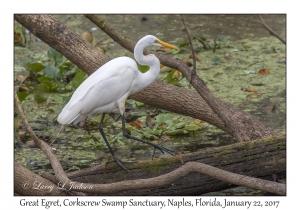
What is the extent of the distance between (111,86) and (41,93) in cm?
150

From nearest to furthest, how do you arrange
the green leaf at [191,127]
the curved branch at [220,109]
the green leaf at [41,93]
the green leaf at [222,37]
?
the curved branch at [220,109], the green leaf at [191,127], the green leaf at [41,93], the green leaf at [222,37]

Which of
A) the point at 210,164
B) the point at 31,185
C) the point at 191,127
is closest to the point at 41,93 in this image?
the point at 191,127

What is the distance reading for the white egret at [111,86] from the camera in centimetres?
359

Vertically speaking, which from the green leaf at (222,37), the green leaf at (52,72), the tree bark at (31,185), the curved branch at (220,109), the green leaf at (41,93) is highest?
the green leaf at (222,37)

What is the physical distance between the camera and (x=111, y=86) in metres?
3.66

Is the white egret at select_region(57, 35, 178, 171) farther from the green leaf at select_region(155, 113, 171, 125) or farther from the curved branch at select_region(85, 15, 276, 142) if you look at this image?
the green leaf at select_region(155, 113, 171, 125)

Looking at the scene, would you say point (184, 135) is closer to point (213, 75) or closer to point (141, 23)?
point (213, 75)

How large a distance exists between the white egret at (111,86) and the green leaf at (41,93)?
4.42ft

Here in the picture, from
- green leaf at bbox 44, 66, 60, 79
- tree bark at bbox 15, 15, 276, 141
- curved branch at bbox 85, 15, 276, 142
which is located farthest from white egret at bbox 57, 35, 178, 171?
green leaf at bbox 44, 66, 60, 79

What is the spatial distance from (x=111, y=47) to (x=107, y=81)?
2.95m

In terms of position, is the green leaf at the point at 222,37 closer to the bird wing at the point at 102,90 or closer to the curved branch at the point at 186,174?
the bird wing at the point at 102,90

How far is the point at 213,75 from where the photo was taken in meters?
5.81

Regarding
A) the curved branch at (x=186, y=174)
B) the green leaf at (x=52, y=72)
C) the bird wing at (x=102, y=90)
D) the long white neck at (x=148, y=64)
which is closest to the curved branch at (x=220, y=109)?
the long white neck at (x=148, y=64)

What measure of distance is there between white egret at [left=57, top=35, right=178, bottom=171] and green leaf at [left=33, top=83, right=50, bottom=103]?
1348 mm
